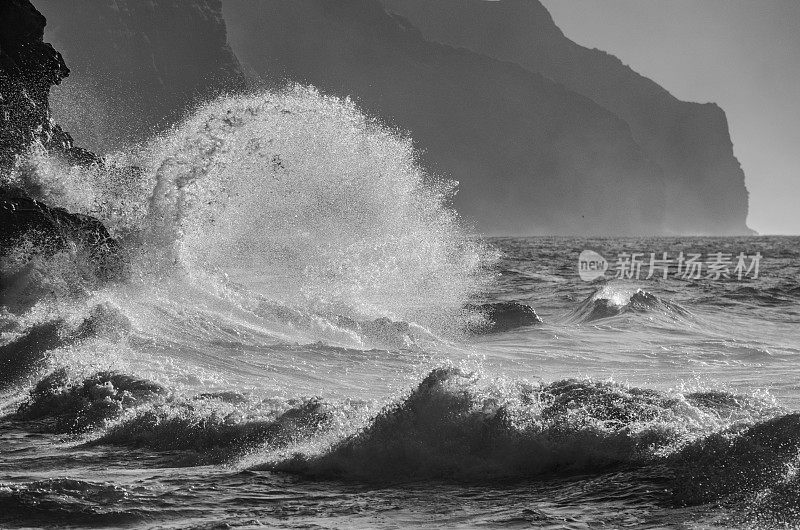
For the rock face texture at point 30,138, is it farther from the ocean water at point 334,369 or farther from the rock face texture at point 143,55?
the rock face texture at point 143,55

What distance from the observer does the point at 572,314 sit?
16781mm

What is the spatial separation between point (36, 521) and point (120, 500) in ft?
1.45

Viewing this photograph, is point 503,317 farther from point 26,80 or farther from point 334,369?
point 26,80

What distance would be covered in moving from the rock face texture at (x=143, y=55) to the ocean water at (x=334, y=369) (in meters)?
74.3

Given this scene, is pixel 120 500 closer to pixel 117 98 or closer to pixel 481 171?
pixel 117 98

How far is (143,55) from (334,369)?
312 ft

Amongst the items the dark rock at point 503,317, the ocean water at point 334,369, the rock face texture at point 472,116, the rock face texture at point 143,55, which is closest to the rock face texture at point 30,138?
the ocean water at point 334,369

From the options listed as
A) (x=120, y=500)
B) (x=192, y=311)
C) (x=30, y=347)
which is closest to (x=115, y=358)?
(x=30, y=347)

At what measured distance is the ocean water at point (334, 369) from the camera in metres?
4.37

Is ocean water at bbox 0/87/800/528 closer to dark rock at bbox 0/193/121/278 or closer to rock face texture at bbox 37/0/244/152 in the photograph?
dark rock at bbox 0/193/121/278

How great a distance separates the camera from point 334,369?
909 centimetres

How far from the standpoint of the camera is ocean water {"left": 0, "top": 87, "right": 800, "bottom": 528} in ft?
14.3

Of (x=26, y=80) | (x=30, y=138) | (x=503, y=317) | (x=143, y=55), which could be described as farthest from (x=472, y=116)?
(x=30, y=138)

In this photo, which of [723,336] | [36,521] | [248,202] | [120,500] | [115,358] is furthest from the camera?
[248,202]
